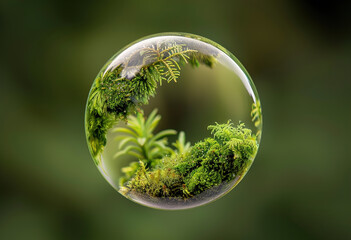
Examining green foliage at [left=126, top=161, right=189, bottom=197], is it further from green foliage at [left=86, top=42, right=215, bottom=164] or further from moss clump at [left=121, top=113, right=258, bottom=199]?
green foliage at [left=86, top=42, right=215, bottom=164]

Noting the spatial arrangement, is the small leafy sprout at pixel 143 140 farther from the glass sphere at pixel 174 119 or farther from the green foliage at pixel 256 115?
the green foliage at pixel 256 115

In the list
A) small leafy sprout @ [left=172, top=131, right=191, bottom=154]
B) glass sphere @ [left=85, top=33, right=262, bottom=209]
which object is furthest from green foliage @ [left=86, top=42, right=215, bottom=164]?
small leafy sprout @ [left=172, top=131, right=191, bottom=154]

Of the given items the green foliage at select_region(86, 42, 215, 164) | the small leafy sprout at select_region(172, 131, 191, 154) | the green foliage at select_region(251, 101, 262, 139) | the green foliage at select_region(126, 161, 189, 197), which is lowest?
the green foliage at select_region(126, 161, 189, 197)

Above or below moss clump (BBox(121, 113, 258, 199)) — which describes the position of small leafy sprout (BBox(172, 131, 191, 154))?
above

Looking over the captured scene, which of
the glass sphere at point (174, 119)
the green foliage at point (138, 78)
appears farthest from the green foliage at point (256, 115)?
the green foliage at point (138, 78)

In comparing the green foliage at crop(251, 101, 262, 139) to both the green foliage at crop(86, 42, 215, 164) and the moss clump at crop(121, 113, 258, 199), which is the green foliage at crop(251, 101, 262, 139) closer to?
the moss clump at crop(121, 113, 258, 199)
